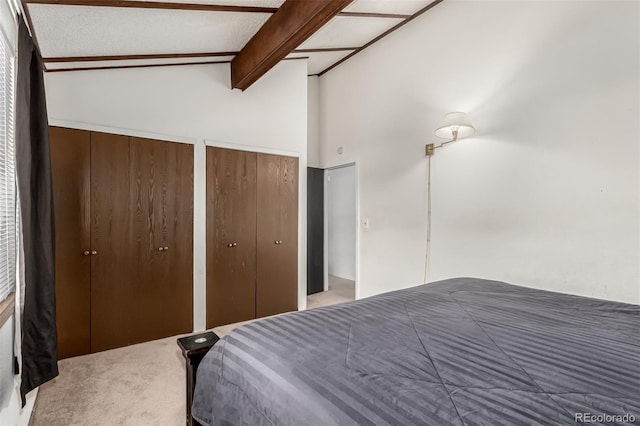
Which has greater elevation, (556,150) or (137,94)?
(137,94)

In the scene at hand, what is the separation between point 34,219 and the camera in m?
1.72

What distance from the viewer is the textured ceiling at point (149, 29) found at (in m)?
1.95

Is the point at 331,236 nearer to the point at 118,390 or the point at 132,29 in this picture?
the point at 118,390

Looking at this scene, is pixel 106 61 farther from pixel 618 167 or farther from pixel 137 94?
pixel 618 167

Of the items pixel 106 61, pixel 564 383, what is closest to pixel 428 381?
pixel 564 383

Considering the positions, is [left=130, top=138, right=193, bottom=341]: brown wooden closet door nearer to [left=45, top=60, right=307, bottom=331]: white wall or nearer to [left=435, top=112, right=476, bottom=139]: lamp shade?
[left=45, top=60, right=307, bottom=331]: white wall

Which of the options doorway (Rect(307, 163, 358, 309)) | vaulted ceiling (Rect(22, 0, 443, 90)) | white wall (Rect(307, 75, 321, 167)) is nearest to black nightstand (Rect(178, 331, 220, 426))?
vaulted ceiling (Rect(22, 0, 443, 90))

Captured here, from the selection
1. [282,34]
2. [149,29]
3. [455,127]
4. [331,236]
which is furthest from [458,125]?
[331,236]

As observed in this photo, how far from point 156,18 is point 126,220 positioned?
65.5 inches

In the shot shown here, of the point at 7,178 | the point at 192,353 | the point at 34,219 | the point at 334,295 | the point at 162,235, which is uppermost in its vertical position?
the point at 7,178

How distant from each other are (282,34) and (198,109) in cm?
128

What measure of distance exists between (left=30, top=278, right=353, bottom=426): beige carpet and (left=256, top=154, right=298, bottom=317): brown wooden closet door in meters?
1.17

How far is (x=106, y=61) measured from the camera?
8.32ft

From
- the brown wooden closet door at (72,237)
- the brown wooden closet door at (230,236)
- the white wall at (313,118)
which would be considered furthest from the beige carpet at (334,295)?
the brown wooden closet door at (72,237)
